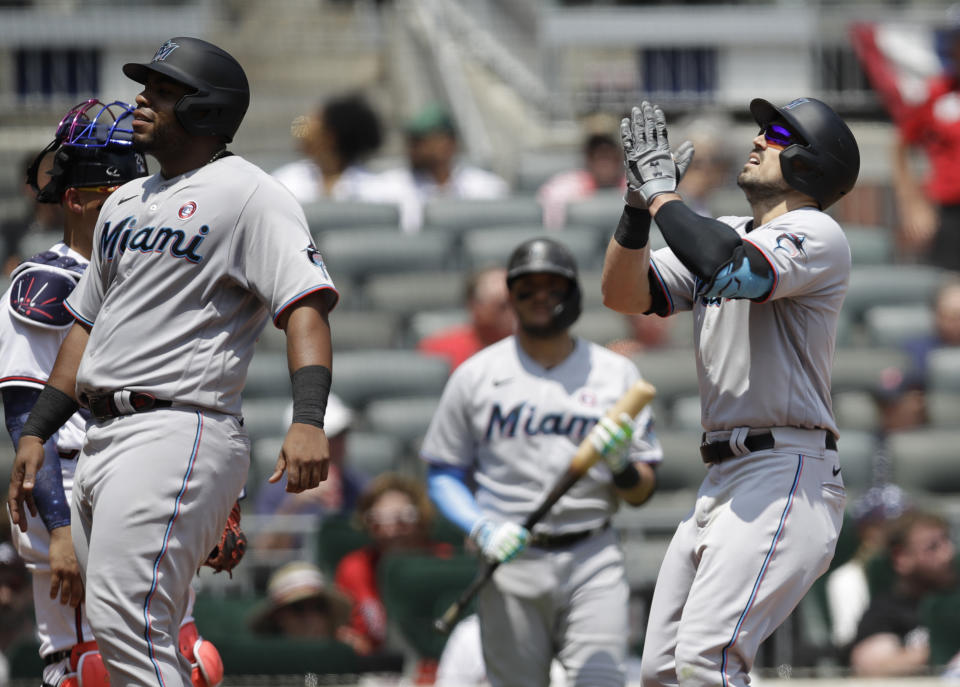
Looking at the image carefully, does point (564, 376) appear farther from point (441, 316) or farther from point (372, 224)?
point (372, 224)

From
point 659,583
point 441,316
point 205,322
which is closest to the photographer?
point 205,322

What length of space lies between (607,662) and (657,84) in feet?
26.3

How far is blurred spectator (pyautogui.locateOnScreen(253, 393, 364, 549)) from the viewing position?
24.9 ft

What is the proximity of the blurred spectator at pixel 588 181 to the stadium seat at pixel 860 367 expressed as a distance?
6.80ft

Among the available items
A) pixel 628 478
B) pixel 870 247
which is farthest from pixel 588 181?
pixel 628 478

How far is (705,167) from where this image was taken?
9.90m

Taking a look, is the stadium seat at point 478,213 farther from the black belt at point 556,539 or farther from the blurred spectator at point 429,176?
the black belt at point 556,539

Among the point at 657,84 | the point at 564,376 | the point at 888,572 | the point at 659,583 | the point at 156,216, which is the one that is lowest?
the point at 888,572

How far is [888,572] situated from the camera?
7141 mm

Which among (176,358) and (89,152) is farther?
(89,152)

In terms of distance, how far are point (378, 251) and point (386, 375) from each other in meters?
1.27

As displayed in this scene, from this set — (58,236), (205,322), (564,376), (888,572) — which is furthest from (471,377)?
(58,236)

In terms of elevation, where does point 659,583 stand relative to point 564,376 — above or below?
below

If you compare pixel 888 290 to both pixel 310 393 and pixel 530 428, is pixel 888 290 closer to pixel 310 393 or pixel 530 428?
pixel 530 428
